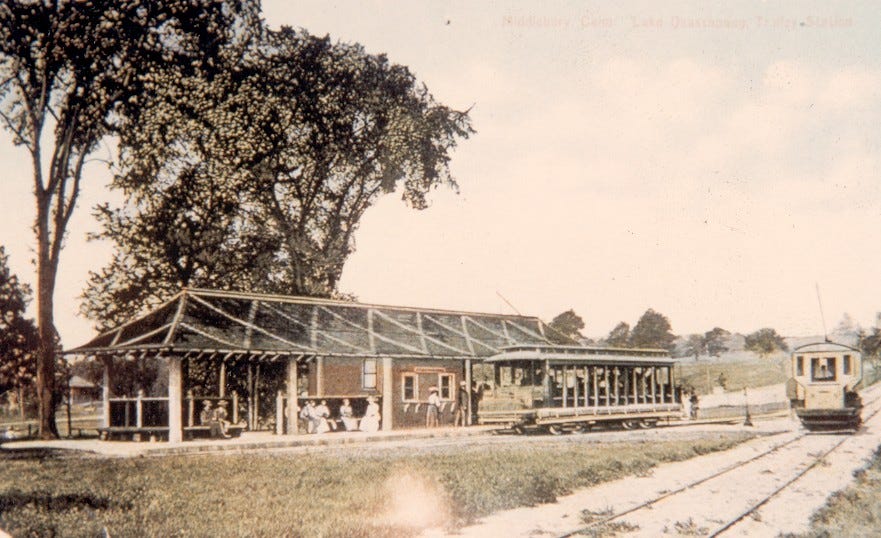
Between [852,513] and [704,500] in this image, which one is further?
[704,500]

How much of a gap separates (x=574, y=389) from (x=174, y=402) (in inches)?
499

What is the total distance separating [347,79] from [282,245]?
786 centimetres

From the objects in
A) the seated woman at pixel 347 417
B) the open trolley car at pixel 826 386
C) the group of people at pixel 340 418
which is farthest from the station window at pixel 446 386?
the open trolley car at pixel 826 386

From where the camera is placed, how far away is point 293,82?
30484mm

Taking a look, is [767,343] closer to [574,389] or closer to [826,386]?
[826,386]

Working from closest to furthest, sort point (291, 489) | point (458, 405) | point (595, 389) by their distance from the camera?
1. point (291, 489)
2. point (595, 389)
3. point (458, 405)

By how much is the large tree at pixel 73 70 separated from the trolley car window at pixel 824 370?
20.3 metres

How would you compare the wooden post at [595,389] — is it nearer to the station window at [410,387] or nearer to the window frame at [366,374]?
the station window at [410,387]

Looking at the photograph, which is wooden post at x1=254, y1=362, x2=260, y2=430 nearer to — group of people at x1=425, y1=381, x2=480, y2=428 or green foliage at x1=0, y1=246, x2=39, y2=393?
group of people at x1=425, y1=381, x2=480, y2=428

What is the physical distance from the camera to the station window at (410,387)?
87.9 feet

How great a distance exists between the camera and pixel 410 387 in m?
27.0

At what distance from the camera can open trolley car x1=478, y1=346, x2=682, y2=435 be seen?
79.9ft

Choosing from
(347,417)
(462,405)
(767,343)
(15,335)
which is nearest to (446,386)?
(462,405)

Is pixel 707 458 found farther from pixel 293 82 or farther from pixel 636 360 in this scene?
pixel 293 82
